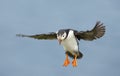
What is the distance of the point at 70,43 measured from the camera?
44.5 m

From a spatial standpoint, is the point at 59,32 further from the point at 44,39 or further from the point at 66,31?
the point at 44,39

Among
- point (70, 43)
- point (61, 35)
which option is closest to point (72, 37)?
point (70, 43)

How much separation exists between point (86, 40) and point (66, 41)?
2188 millimetres

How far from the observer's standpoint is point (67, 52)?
4559 centimetres

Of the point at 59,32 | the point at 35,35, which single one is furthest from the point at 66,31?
the point at 35,35

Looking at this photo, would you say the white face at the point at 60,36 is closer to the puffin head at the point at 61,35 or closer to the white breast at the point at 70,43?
the puffin head at the point at 61,35

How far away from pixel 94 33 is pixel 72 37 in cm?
147

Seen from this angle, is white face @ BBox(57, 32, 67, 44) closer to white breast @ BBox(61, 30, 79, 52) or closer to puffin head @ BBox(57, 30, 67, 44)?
puffin head @ BBox(57, 30, 67, 44)

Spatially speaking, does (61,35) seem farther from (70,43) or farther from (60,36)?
(70,43)

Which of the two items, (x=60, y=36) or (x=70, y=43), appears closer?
(x=60, y=36)

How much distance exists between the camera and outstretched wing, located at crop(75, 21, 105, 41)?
148 feet

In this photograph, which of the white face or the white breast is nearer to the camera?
the white face

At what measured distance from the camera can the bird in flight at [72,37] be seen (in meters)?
43.7

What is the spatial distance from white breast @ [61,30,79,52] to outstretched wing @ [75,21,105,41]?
0.55m
